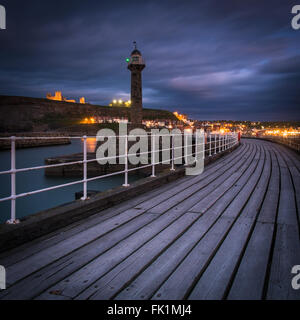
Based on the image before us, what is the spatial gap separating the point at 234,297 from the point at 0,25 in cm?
413

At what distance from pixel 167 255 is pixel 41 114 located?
148m

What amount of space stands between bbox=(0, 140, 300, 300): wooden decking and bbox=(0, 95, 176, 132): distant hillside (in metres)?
115

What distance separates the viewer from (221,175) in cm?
668

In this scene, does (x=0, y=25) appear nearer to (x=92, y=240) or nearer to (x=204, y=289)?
(x=92, y=240)

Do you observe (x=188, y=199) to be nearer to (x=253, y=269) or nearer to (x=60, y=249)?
(x=253, y=269)

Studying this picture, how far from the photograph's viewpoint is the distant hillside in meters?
123

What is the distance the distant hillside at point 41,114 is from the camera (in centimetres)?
12288

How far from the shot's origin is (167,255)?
2316 millimetres

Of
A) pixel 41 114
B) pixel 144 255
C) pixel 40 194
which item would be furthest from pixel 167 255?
pixel 41 114

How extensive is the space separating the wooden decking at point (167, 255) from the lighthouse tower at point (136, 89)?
3219cm

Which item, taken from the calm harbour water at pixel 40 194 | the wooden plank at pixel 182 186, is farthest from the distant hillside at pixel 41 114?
the wooden plank at pixel 182 186

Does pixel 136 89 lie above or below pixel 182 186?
above

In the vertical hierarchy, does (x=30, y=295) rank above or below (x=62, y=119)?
below
